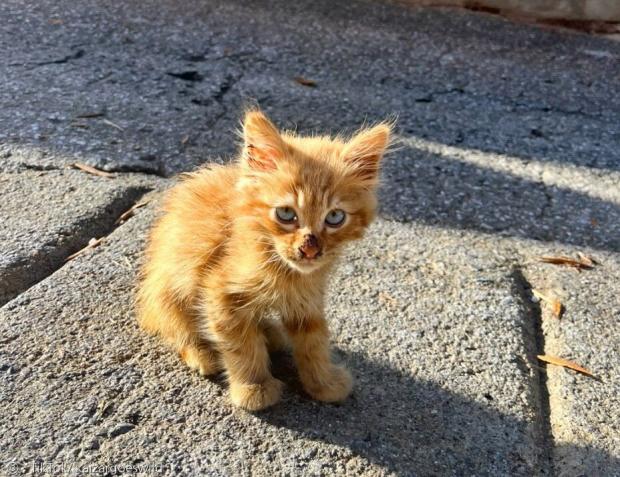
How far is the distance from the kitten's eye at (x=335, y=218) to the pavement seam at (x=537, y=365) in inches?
40.7

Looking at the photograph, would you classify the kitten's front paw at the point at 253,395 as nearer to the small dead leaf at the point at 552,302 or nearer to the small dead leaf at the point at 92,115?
the small dead leaf at the point at 552,302

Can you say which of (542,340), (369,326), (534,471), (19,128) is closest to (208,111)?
(19,128)

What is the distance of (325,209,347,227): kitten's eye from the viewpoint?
6.88 ft

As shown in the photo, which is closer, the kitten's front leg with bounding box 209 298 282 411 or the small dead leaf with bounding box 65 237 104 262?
the kitten's front leg with bounding box 209 298 282 411

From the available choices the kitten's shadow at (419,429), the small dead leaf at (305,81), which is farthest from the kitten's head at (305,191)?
the small dead leaf at (305,81)

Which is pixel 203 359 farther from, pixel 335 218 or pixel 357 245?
pixel 357 245

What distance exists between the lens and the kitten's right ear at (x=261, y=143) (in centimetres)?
212

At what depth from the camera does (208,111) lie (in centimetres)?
411

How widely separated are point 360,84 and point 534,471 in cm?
318

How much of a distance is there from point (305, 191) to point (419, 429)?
3.02ft

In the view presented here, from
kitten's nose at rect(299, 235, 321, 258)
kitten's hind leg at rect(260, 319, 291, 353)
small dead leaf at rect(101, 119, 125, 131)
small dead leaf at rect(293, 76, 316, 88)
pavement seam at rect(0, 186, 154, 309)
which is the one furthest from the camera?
small dead leaf at rect(293, 76, 316, 88)

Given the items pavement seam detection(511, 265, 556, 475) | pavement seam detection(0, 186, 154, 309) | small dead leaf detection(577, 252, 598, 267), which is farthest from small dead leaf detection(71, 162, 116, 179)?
small dead leaf detection(577, 252, 598, 267)

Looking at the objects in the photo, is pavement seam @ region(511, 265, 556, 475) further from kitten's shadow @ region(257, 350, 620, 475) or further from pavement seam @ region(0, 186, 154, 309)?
pavement seam @ region(0, 186, 154, 309)

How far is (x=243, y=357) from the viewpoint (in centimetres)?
224
